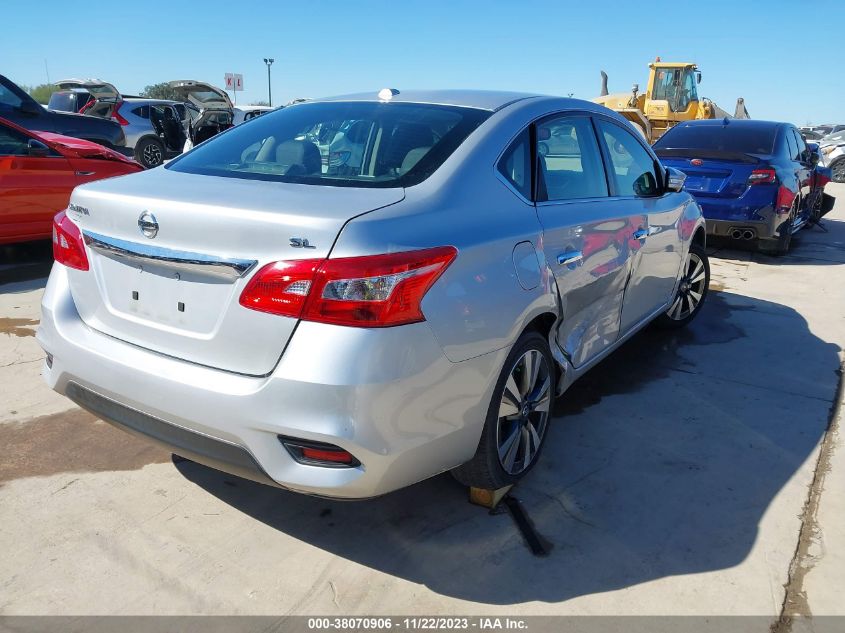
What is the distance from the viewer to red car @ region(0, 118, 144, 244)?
6102mm

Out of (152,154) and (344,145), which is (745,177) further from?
(152,154)

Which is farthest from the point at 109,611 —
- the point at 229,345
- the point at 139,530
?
the point at 229,345

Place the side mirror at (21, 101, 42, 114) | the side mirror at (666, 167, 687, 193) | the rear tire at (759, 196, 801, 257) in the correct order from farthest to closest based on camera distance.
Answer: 1. the side mirror at (21, 101, 42, 114)
2. the rear tire at (759, 196, 801, 257)
3. the side mirror at (666, 167, 687, 193)

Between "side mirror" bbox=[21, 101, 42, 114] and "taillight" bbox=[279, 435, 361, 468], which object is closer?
"taillight" bbox=[279, 435, 361, 468]

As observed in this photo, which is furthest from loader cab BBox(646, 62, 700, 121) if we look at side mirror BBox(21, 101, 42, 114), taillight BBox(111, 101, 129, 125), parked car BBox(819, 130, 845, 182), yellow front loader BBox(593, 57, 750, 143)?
side mirror BBox(21, 101, 42, 114)

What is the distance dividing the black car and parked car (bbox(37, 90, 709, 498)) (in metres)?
7.79

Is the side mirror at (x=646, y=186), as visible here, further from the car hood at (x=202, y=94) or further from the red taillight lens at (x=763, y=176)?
the car hood at (x=202, y=94)

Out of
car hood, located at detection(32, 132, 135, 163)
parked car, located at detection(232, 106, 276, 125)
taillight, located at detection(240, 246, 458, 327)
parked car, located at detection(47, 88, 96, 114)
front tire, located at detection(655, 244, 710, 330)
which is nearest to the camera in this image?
taillight, located at detection(240, 246, 458, 327)

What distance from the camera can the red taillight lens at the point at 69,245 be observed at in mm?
2574

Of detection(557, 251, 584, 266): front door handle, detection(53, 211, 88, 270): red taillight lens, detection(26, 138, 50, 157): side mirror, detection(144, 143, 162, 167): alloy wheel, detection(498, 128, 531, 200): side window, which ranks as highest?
detection(498, 128, 531, 200): side window

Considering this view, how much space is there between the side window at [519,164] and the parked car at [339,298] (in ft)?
0.03

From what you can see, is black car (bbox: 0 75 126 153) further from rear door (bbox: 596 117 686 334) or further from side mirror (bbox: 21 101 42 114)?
rear door (bbox: 596 117 686 334)

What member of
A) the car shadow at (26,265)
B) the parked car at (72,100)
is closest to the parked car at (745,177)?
the car shadow at (26,265)

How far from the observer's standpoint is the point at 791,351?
4.95 m
